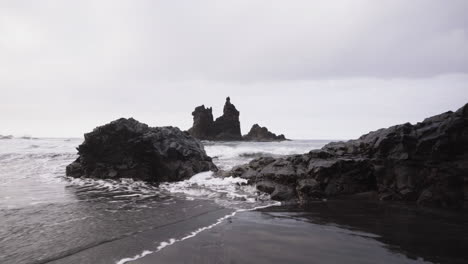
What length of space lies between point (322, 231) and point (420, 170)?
5.29m

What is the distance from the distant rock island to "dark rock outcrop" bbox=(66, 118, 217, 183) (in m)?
70.8

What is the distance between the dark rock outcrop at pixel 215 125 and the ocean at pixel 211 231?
7998cm

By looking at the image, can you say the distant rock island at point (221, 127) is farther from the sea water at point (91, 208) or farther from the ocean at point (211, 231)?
the ocean at point (211, 231)

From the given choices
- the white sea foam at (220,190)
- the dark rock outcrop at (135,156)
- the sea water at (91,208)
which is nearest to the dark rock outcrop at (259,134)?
the dark rock outcrop at (135,156)

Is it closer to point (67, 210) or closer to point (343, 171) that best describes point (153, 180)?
point (67, 210)

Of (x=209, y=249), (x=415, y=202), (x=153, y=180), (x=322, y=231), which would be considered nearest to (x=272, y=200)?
(x=322, y=231)

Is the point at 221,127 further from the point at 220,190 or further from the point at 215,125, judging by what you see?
the point at 220,190

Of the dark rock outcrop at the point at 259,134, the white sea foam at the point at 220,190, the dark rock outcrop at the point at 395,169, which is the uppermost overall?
→ the dark rock outcrop at the point at 259,134

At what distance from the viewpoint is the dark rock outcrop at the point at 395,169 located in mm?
8555

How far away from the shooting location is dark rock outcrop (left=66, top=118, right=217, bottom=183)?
15.5 meters

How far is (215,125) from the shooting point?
94.4 meters

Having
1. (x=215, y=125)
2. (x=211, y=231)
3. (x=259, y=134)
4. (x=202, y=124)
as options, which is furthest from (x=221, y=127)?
(x=211, y=231)

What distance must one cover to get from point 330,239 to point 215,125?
3520 inches

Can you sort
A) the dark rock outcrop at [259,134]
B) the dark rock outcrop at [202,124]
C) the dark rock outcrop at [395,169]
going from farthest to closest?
the dark rock outcrop at [259,134] < the dark rock outcrop at [202,124] < the dark rock outcrop at [395,169]
